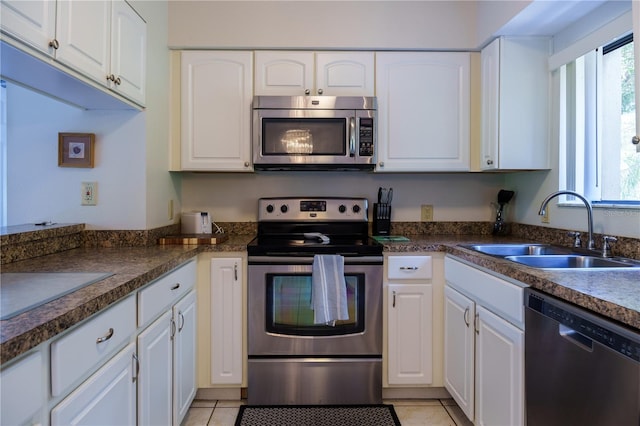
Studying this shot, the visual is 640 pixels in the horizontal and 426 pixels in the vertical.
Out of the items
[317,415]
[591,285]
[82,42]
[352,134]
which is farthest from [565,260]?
[82,42]

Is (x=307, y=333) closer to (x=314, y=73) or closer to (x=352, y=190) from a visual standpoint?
(x=352, y=190)

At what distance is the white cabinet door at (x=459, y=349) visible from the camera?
1717mm

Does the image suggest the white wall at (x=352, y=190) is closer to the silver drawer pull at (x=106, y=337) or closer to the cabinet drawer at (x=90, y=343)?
the cabinet drawer at (x=90, y=343)

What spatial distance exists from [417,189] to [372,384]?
1.34 metres

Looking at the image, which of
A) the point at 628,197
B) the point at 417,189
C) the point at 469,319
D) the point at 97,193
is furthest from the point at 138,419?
the point at 628,197

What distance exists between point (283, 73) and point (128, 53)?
875mm

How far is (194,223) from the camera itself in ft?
7.57

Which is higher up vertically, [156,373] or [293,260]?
[293,260]

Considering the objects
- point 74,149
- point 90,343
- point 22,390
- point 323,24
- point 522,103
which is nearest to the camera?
point 22,390

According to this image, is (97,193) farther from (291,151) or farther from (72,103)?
(291,151)

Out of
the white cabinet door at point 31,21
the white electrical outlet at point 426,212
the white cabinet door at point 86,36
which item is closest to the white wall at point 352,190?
the white electrical outlet at point 426,212

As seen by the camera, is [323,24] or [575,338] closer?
[575,338]

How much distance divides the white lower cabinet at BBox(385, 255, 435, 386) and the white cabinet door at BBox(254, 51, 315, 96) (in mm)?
1206

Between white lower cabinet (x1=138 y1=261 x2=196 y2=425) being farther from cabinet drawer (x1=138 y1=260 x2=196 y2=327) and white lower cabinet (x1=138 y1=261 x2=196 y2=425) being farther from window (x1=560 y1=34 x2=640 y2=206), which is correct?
window (x1=560 y1=34 x2=640 y2=206)
